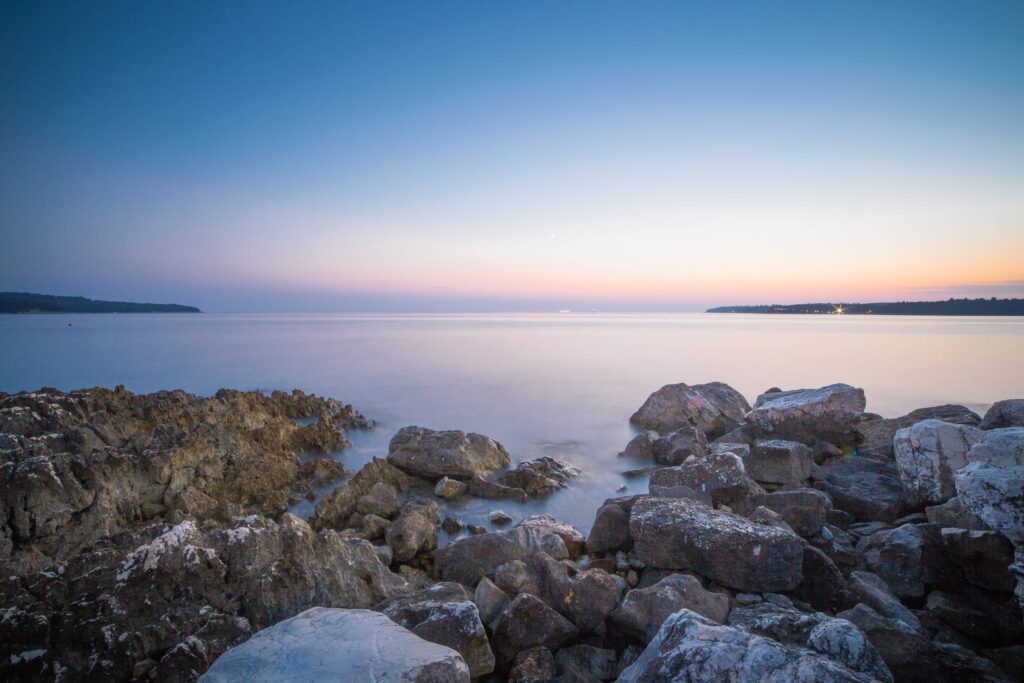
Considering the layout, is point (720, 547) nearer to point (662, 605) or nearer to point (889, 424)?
point (662, 605)

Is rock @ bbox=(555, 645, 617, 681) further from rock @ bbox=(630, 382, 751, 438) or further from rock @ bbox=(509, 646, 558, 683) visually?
rock @ bbox=(630, 382, 751, 438)

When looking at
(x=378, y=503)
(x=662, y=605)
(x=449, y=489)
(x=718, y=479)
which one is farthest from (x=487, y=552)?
(x=718, y=479)

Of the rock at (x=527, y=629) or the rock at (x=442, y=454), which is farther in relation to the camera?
the rock at (x=442, y=454)

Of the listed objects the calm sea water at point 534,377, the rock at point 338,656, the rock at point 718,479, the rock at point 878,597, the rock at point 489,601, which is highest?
the rock at point 338,656

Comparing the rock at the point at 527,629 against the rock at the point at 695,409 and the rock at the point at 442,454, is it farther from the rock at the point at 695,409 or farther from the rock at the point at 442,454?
the rock at the point at 695,409

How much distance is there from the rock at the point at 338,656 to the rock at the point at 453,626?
594 mm

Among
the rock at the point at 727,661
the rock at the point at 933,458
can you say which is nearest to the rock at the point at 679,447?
the rock at the point at 933,458

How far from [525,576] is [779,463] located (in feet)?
17.6

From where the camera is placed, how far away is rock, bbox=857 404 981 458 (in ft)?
32.0

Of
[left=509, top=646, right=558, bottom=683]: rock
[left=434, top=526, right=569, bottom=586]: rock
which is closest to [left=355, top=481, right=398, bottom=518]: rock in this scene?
[left=434, top=526, right=569, bottom=586]: rock

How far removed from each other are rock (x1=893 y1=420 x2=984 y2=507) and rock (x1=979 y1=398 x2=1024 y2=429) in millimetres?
2965

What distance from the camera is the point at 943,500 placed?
650cm

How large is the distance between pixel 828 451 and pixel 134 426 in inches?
583

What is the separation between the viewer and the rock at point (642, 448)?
37.6ft
